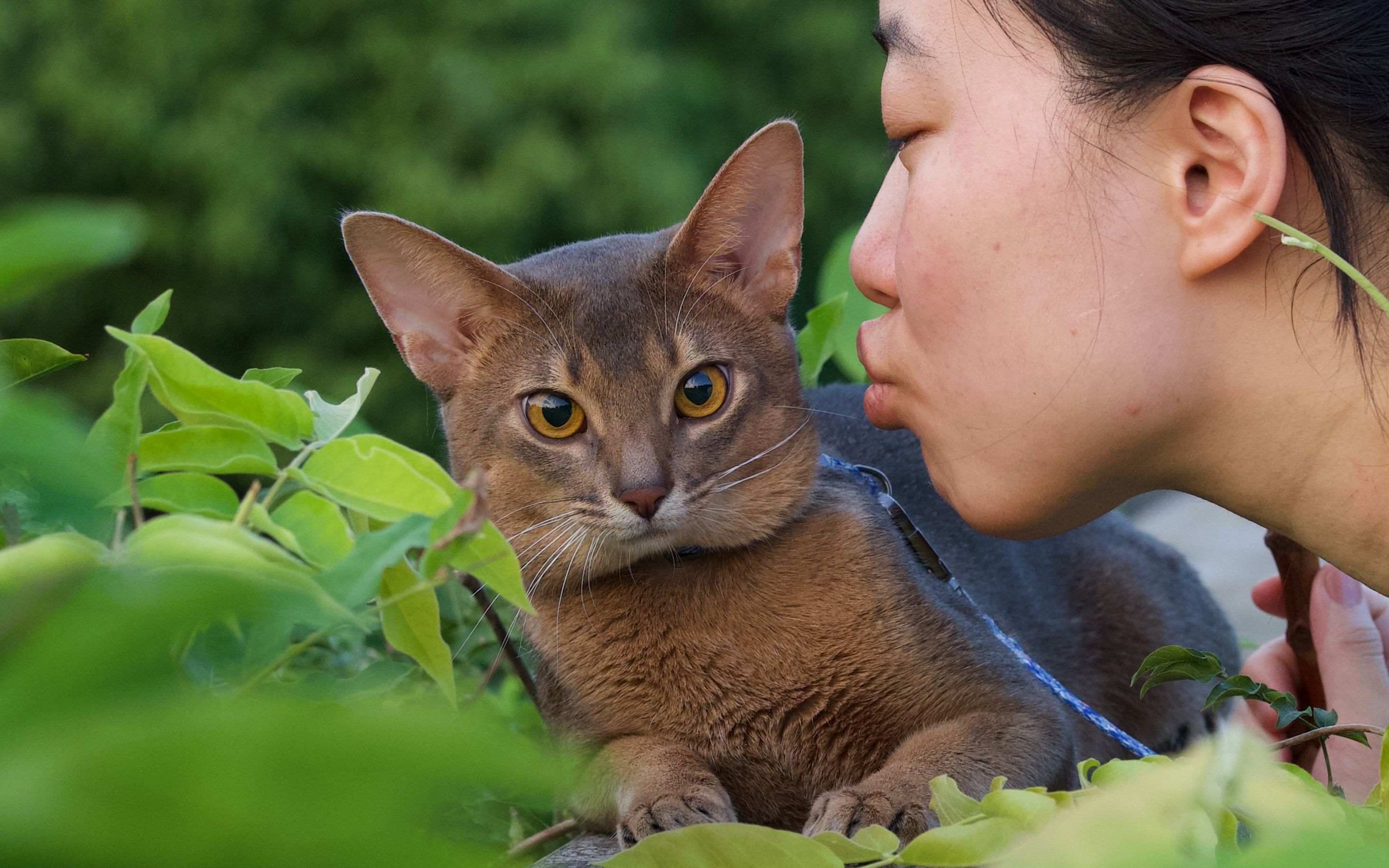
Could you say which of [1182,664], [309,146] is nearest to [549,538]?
[1182,664]

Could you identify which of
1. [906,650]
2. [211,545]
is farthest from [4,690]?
[906,650]

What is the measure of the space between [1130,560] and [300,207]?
4762 millimetres

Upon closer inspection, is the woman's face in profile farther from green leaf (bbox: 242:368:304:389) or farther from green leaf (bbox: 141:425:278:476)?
green leaf (bbox: 141:425:278:476)

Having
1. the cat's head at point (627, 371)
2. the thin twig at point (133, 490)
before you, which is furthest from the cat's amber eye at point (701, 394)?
the thin twig at point (133, 490)

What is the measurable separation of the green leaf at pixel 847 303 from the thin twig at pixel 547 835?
89cm

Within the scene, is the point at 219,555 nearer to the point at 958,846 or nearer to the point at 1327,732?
the point at 958,846

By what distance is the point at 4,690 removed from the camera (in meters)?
0.32

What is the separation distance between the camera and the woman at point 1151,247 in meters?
1.09

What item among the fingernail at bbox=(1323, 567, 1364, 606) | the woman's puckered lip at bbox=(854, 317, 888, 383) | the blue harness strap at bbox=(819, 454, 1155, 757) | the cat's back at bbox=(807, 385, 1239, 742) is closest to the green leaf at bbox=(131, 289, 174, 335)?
the woman's puckered lip at bbox=(854, 317, 888, 383)

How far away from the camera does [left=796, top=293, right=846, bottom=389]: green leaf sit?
181cm

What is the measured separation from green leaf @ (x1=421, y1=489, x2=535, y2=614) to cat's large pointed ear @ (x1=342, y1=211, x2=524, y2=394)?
3.43 feet

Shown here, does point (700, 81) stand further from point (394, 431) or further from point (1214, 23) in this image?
point (1214, 23)

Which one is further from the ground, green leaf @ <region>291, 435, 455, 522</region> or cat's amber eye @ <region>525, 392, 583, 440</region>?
green leaf @ <region>291, 435, 455, 522</region>

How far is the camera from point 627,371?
5.35ft
